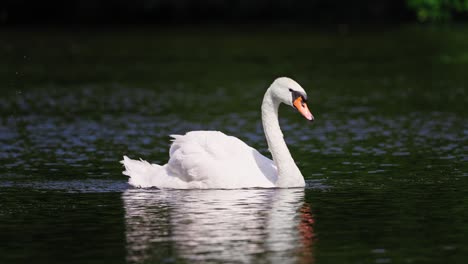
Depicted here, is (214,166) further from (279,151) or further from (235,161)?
(279,151)

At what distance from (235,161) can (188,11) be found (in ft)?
232

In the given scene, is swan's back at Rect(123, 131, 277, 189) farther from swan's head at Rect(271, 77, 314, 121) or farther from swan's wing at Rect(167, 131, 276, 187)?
swan's head at Rect(271, 77, 314, 121)

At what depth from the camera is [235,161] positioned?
61.9ft

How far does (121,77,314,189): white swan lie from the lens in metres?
18.8

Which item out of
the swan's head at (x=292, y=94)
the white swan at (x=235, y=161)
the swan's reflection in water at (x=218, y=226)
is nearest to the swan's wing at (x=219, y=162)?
the white swan at (x=235, y=161)

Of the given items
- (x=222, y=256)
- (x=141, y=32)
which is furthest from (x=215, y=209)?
(x=141, y=32)

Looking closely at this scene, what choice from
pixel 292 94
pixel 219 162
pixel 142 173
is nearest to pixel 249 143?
pixel 142 173

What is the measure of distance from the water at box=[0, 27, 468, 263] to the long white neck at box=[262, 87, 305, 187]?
19 centimetres

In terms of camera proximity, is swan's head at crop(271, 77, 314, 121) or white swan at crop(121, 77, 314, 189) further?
swan's head at crop(271, 77, 314, 121)

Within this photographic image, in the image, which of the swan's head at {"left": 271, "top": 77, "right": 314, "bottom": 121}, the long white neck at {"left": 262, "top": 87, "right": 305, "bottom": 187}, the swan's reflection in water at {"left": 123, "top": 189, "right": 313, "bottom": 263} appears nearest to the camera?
the swan's reflection in water at {"left": 123, "top": 189, "right": 313, "bottom": 263}

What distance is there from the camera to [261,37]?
6619cm

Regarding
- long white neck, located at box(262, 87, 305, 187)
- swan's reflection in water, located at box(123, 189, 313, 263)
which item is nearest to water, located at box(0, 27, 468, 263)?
swan's reflection in water, located at box(123, 189, 313, 263)

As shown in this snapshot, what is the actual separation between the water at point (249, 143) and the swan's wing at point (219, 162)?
27 centimetres

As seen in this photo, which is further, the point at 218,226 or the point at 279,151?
the point at 279,151
